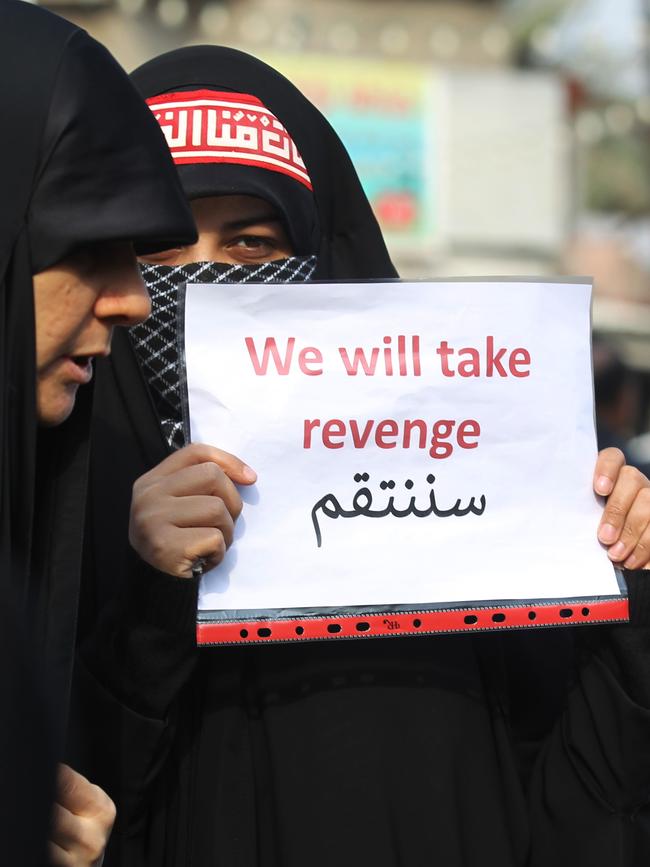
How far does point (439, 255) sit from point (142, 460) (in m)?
14.2

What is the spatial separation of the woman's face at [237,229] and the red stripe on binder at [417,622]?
1.98ft

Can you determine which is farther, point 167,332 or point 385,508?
point 167,332

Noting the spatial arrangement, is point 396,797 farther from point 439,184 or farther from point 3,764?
point 439,184

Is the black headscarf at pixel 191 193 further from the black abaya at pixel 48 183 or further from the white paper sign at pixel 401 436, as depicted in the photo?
the black abaya at pixel 48 183

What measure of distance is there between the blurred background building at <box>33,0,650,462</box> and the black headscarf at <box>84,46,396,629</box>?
12565 mm

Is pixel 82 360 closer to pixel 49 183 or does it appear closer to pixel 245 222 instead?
pixel 49 183

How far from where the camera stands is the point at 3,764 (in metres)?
1.20

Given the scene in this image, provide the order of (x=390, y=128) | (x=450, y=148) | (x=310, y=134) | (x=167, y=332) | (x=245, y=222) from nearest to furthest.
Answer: (x=167, y=332) → (x=245, y=222) → (x=310, y=134) → (x=390, y=128) → (x=450, y=148)

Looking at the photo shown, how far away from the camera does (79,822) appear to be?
160 cm

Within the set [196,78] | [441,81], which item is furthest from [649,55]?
[196,78]

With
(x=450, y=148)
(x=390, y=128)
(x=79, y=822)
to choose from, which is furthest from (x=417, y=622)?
(x=450, y=148)

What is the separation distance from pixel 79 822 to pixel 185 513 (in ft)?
1.45

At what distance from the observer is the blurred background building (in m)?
15.7

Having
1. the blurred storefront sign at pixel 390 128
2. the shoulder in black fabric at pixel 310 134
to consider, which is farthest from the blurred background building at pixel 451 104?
the shoulder in black fabric at pixel 310 134
